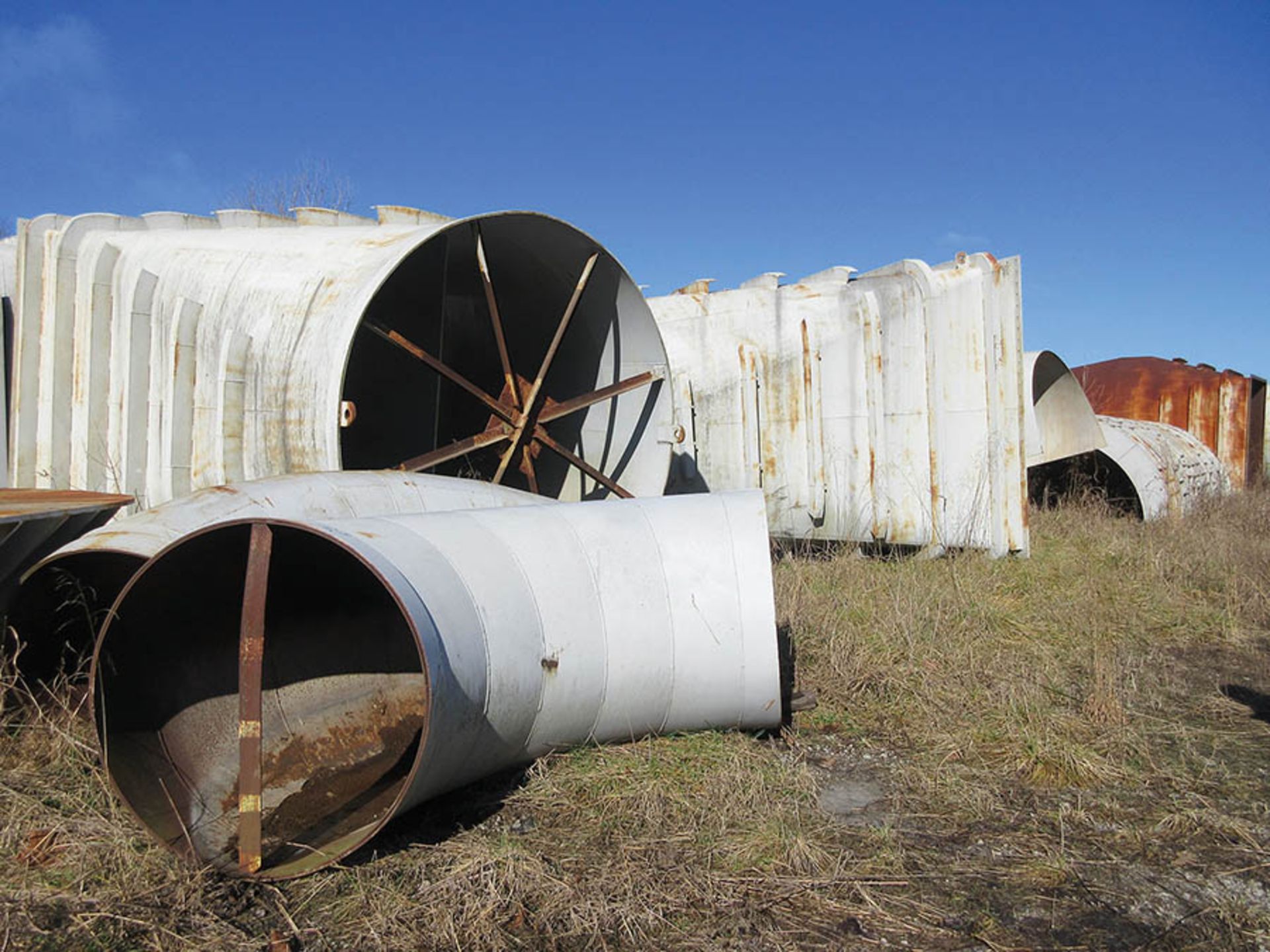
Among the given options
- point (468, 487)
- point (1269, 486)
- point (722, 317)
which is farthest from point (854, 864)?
point (1269, 486)

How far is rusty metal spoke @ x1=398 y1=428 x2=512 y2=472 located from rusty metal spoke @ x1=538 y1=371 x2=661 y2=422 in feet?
1.13

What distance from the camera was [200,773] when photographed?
3.13 meters

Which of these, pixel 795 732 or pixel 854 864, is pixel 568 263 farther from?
pixel 854 864

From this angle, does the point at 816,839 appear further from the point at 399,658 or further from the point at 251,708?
the point at 399,658

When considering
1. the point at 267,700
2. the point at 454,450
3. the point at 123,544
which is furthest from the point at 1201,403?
the point at 123,544

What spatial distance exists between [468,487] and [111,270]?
10.0 feet

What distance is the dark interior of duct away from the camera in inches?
391

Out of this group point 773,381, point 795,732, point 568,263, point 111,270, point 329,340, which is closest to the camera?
point 795,732

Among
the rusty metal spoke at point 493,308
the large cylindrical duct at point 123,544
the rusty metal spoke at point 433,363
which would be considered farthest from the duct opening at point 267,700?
the rusty metal spoke at point 493,308

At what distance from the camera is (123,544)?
326cm

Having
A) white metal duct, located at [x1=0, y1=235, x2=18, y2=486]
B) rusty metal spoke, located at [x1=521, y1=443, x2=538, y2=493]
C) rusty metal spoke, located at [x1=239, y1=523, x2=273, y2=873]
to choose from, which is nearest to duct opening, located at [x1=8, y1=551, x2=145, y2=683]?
rusty metal spoke, located at [x1=239, y1=523, x2=273, y2=873]

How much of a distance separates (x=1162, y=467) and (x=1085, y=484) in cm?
100

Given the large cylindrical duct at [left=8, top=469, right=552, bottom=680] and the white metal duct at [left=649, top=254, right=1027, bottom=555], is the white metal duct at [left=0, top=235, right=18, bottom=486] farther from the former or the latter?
the white metal duct at [left=649, top=254, right=1027, bottom=555]

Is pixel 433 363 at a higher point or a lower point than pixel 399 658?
higher
